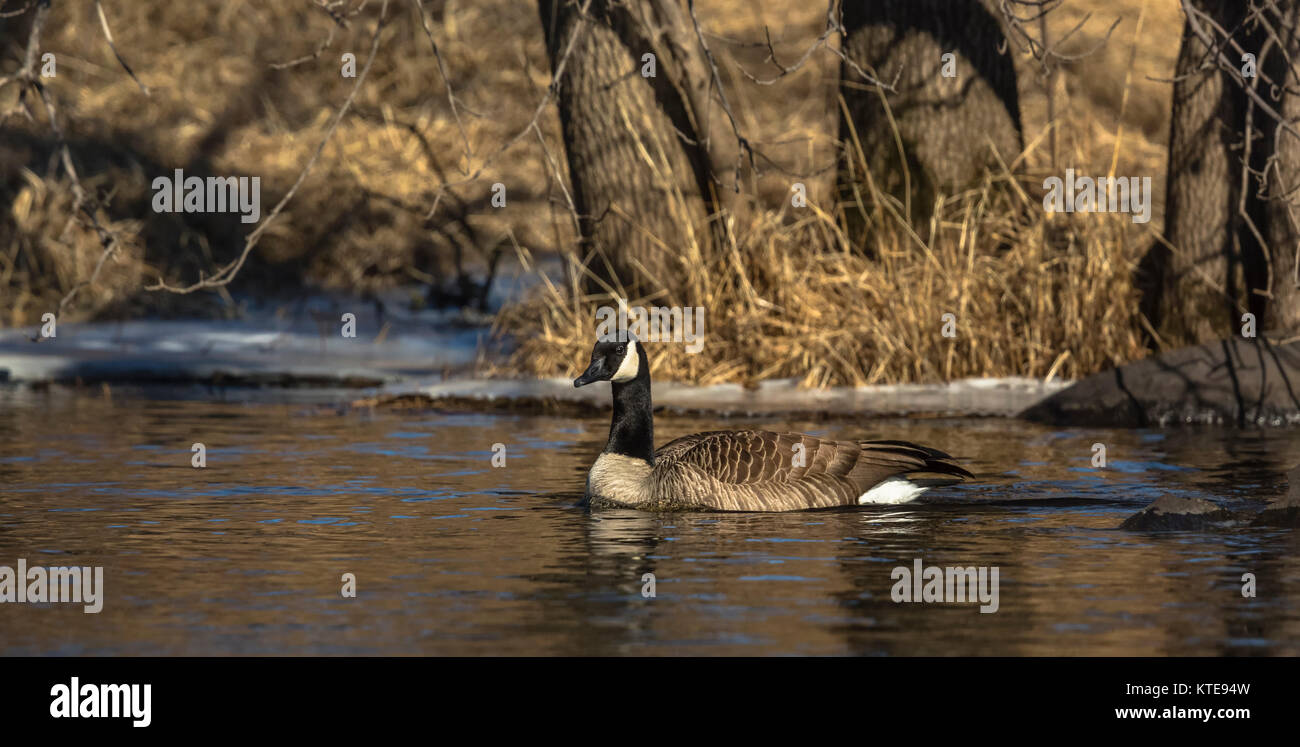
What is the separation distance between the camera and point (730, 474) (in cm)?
1073

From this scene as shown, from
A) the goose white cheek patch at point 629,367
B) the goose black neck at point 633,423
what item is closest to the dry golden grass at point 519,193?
the goose white cheek patch at point 629,367

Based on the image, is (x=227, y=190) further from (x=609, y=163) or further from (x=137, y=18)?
(x=609, y=163)

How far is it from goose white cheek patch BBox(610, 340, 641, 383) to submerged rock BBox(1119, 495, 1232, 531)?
2.79 m

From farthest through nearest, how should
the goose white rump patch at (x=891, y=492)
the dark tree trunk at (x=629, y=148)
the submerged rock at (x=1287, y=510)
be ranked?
the dark tree trunk at (x=629, y=148) → the goose white rump patch at (x=891, y=492) → the submerged rock at (x=1287, y=510)

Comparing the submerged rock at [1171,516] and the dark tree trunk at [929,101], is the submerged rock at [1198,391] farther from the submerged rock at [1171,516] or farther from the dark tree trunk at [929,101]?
the submerged rock at [1171,516]

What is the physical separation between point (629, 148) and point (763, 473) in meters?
6.74

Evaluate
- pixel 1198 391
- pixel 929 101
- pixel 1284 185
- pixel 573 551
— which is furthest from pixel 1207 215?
pixel 573 551

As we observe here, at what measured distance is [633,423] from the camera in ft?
36.7

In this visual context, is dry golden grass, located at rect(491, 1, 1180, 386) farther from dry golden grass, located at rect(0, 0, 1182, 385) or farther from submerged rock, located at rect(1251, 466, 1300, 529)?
submerged rock, located at rect(1251, 466, 1300, 529)

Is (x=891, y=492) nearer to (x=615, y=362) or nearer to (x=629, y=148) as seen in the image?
(x=615, y=362)

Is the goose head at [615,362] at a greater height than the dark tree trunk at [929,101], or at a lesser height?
lesser

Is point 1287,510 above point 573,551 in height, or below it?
above

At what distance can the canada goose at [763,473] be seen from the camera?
10.8 metres

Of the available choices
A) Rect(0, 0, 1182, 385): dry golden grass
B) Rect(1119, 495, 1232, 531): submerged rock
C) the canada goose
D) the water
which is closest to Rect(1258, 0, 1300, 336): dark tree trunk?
Rect(0, 0, 1182, 385): dry golden grass
